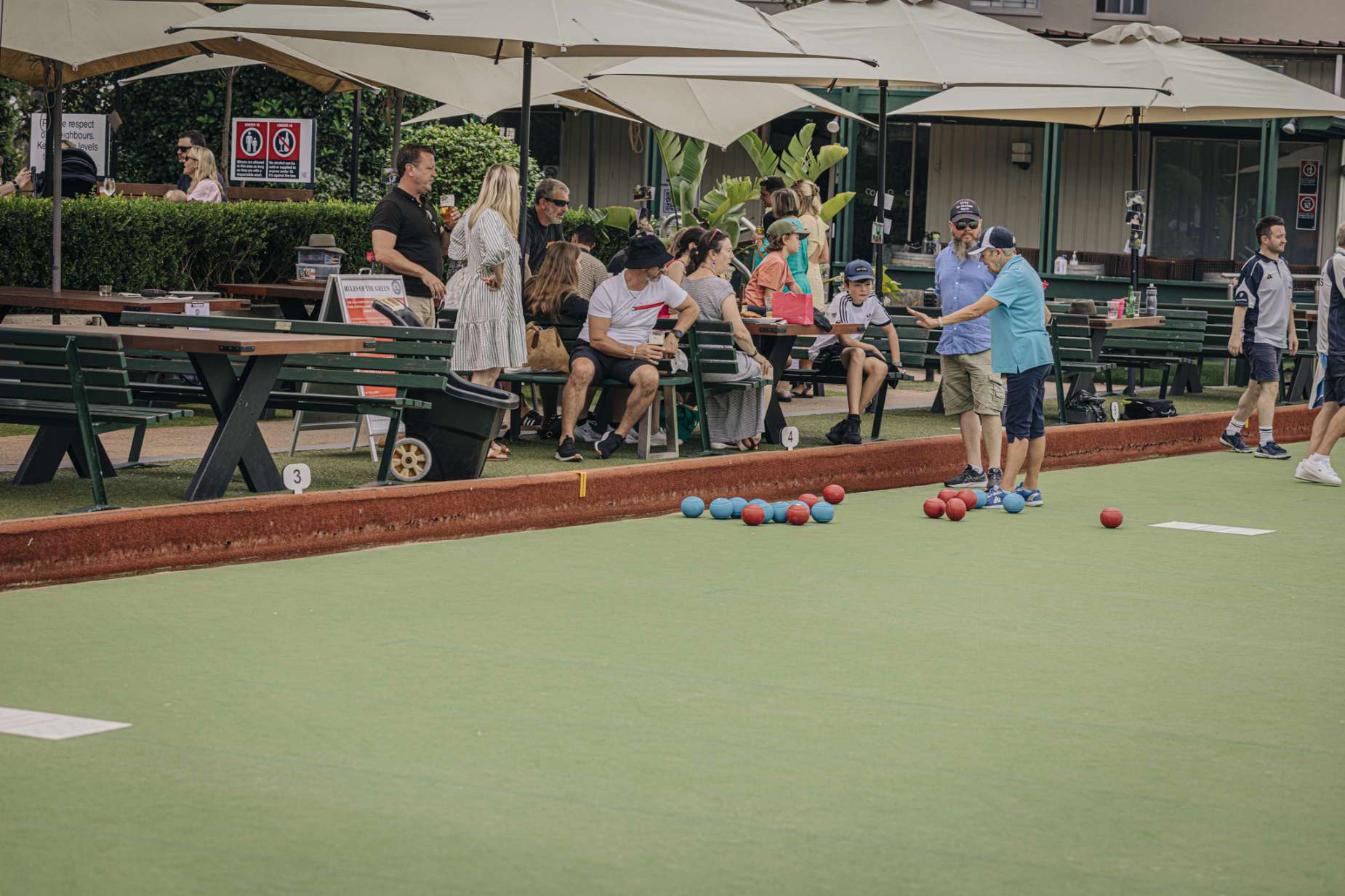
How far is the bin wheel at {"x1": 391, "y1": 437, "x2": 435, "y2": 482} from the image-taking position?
996 cm

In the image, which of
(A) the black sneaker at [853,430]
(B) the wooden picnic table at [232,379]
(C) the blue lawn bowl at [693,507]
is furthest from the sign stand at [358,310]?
(A) the black sneaker at [853,430]

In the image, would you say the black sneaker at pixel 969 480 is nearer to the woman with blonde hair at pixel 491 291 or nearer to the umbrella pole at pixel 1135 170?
the woman with blonde hair at pixel 491 291

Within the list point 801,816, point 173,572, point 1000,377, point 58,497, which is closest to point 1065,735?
point 801,816

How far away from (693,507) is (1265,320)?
5.79 meters

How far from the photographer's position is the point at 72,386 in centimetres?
816

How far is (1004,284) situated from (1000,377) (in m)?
0.95

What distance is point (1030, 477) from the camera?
1119 cm

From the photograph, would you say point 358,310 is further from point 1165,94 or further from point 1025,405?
point 1165,94

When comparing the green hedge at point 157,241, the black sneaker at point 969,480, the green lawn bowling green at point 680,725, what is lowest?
the green lawn bowling green at point 680,725

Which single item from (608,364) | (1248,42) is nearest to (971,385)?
(608,364)

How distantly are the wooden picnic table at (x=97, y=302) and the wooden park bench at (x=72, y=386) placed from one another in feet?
8.52

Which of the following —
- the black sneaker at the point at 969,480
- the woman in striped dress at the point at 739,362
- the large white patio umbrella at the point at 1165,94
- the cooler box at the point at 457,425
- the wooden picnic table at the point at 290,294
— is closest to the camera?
the cooler box at the point at 457,425

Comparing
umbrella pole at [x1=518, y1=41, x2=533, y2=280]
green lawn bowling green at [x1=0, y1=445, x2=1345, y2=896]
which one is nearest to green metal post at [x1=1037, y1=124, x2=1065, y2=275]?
umbrella pole at [x1=518, y1=41, x2=533, y2=280]

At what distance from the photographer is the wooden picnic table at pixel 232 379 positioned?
8.54 meters
